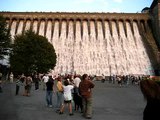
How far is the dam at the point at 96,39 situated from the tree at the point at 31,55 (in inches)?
256

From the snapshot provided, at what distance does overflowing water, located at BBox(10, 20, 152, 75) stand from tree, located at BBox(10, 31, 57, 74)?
6.46 metres

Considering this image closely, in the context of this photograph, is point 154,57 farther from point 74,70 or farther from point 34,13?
point 34,13

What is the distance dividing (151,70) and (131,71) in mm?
4000

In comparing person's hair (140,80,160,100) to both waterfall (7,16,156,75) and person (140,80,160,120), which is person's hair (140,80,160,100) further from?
waterfall (7,16,156,75)

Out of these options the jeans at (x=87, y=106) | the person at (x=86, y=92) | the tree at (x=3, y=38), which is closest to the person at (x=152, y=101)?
the jeans at (x=87, y=106)

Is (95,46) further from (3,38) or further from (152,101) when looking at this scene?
(152,101)

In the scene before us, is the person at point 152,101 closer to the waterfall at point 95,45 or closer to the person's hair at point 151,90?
the person's hair at point 151,90

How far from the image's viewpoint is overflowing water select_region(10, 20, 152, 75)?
65.1 m

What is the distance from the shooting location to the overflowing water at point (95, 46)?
65.1 meters

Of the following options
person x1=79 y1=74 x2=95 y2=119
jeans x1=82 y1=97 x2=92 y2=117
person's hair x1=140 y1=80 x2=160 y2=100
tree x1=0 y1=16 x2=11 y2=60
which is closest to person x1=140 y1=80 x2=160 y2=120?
person's hair x1=140 y1=80 x2=160 y2=100

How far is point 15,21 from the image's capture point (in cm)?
7819

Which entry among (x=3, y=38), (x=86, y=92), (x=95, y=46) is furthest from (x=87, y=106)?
(x=95, y=46)

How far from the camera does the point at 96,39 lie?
72688 mm

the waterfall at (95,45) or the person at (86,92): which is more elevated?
the waterfall at (95,45)
